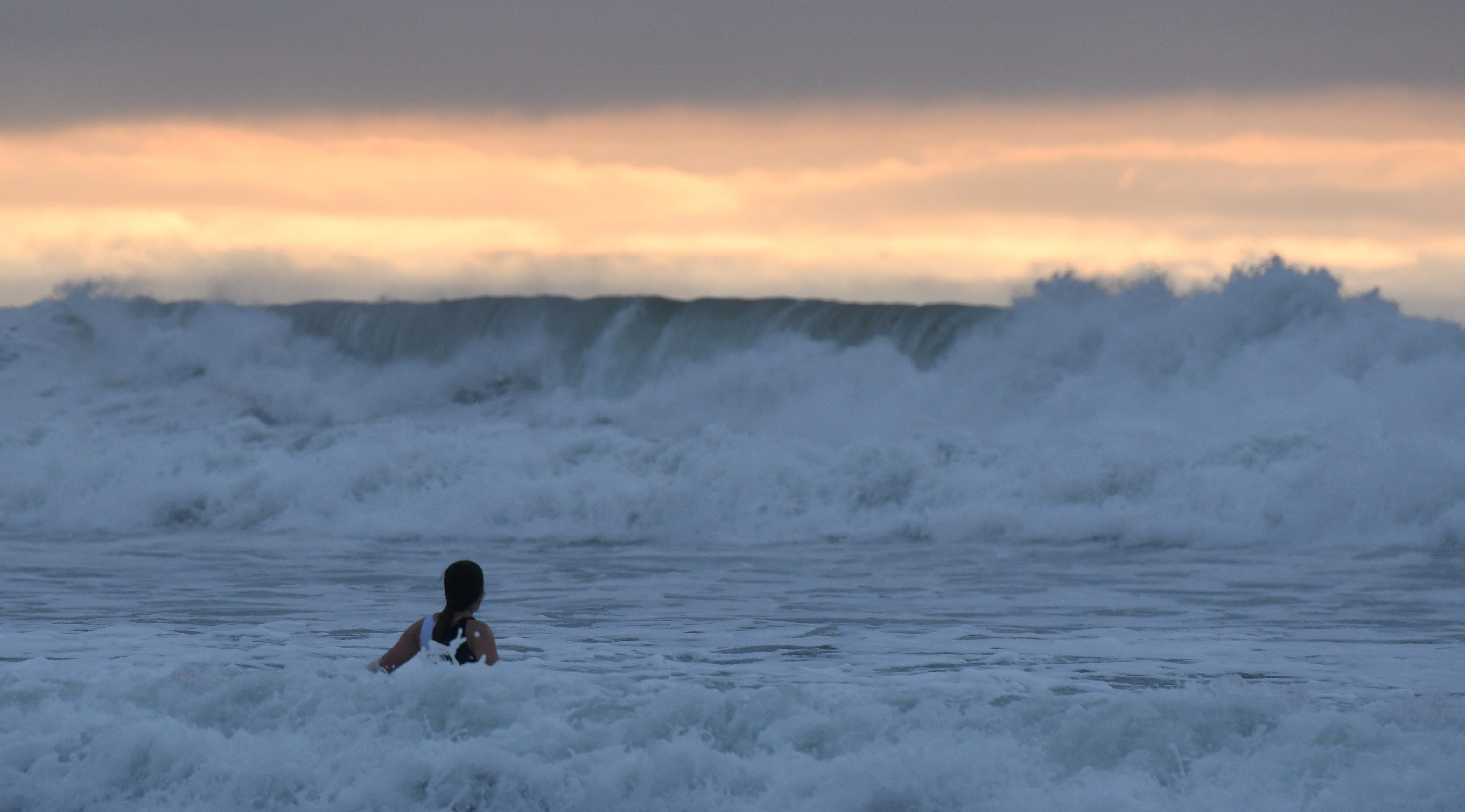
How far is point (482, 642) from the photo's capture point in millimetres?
5410

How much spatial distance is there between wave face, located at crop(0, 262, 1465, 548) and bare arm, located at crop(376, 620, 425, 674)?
794 centimetres

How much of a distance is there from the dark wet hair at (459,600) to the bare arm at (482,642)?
0.02 meters

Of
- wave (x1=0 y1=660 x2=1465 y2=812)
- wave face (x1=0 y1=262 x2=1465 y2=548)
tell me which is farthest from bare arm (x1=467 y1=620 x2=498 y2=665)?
wave face (x1=0 y1=262 x2=1465 y2=548)

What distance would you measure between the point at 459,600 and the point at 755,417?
51.8ft

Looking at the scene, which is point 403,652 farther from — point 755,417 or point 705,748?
point 755,417

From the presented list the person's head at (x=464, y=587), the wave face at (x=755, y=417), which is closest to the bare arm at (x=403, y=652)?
the person's head at (x=464, y=587)

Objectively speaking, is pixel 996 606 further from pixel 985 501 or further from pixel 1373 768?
pixel 985 501

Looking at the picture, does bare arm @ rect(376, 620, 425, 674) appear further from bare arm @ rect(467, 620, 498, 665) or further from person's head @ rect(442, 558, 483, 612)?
person's head @ rect(442, 558, 483, 612)

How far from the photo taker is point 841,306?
24906 millimetres

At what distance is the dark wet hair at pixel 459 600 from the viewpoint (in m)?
5.16

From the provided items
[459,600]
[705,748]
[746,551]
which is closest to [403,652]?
[459,600]

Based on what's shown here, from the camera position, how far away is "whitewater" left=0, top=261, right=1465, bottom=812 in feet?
16.1

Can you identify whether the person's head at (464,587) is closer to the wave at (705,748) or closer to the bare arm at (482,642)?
the bare arm at (482,642)

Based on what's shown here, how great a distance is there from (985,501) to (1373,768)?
29.7 feet
